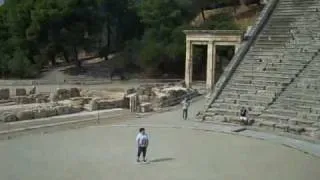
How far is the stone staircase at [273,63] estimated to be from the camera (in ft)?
87.9

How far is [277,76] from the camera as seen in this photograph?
28.1 meters

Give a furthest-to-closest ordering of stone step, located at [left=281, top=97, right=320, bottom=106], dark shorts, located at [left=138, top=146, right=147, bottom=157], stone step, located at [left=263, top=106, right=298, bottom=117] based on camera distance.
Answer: stone step, located at [left=281, top=97, right=320, bottom=106], stone step, located at [left=263, top=106, right=298, bottom=117], dark shorts, located at [left=138, top=146, right=147, bottom=157]

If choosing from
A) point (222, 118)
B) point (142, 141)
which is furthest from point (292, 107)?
point (142, 141)

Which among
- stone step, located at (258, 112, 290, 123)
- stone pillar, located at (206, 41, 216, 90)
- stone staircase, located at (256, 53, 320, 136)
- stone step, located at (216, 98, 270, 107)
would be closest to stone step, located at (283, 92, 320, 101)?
stone staircase, located at (256, 53, 320, 136)

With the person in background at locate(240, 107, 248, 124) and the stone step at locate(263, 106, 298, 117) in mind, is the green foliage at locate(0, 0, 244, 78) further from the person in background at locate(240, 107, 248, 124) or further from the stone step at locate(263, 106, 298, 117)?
the person in background at locate(240, 107, 248, 124)

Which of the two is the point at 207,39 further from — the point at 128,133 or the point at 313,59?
the point at 128,133

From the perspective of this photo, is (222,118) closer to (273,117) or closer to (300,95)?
(273,117)

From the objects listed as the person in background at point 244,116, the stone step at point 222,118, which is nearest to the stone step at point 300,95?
the person in background at point 244,116

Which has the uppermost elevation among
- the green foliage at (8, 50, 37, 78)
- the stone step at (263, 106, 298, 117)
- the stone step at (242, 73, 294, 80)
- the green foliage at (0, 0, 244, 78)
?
the green foliage at (0, 0, 244, 78)

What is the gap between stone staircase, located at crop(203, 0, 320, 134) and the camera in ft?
87.9

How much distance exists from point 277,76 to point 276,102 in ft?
7.99

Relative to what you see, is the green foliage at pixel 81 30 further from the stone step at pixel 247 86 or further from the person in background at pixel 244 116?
the person in background at pixel 244 116

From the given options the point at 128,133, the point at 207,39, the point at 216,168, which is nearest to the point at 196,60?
the point at 207,39

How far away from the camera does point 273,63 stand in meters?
29.4
